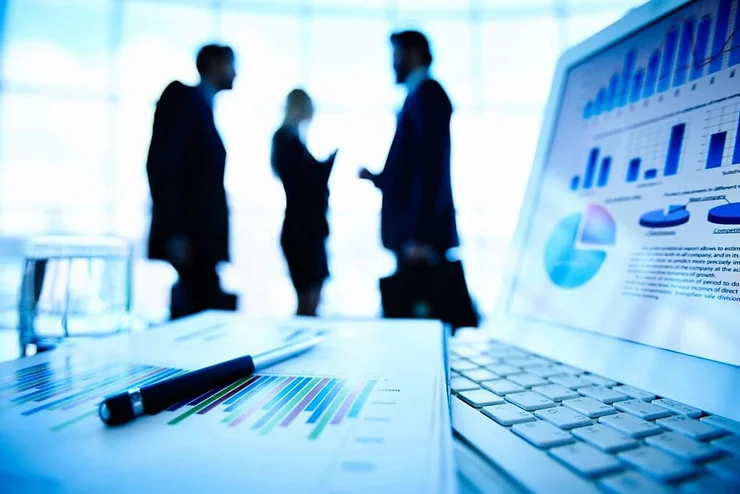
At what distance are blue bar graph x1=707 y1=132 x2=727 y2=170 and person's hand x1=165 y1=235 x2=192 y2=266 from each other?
1.55 m

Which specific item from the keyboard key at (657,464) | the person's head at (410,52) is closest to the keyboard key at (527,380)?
the keyboard key at (657,464)

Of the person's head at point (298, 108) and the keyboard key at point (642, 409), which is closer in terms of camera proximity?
the keyboard key at point (642, 409)

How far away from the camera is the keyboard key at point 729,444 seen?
190mm

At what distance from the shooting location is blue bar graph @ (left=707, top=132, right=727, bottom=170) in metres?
0.28

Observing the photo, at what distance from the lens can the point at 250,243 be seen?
4223mm

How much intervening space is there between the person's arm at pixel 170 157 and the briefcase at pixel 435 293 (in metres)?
1.05

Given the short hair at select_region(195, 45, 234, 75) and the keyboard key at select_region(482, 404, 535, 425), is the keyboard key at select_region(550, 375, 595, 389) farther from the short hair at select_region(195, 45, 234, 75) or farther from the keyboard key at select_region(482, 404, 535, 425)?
the short hair at select_region(195, 45, 234, 75)

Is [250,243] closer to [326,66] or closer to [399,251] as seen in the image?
[326,66]

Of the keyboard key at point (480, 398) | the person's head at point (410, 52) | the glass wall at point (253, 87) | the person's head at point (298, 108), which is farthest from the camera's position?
the glass wall at point (253, 87)

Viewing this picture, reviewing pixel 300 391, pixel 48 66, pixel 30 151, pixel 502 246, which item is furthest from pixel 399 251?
pixel 30 151

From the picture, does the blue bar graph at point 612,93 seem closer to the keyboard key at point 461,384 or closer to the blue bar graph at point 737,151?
the blue bar graph at point 737,151

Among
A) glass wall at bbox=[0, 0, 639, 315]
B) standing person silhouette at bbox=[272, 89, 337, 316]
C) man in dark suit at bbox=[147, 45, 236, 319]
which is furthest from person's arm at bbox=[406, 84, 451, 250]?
glass wall at bbox=[0, 0, 639, 315]

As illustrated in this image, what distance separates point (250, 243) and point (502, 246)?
263 cm

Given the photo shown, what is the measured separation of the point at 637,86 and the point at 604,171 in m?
0.08
